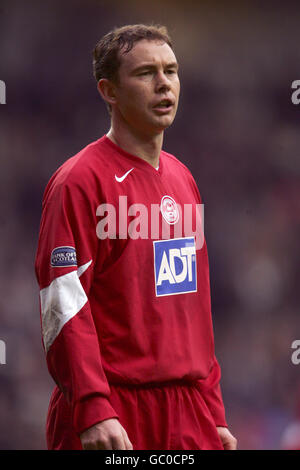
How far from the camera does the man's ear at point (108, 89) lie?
203 centimetres

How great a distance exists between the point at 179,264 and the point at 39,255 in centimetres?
36

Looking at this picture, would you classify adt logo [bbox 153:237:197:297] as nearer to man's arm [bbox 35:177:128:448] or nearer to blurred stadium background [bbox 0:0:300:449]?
man's arm [bbox 35:177:128:448]

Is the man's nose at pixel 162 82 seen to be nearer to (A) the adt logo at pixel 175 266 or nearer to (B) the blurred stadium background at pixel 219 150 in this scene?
(A) the adt logo at pixel 175 266

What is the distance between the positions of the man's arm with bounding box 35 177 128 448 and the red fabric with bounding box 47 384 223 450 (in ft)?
0.44

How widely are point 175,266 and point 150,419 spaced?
0.38 m

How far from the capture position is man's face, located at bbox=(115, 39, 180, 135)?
77.5 inches

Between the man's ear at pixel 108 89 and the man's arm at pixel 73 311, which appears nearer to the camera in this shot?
the man's arm at pixel 73 311

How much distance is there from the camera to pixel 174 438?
196cm

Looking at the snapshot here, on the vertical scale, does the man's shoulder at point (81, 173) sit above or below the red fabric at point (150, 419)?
above

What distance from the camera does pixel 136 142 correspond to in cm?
203

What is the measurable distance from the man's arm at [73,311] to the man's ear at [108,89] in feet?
0.94

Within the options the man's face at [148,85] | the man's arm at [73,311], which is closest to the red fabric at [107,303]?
the man's arm at [73,311]
